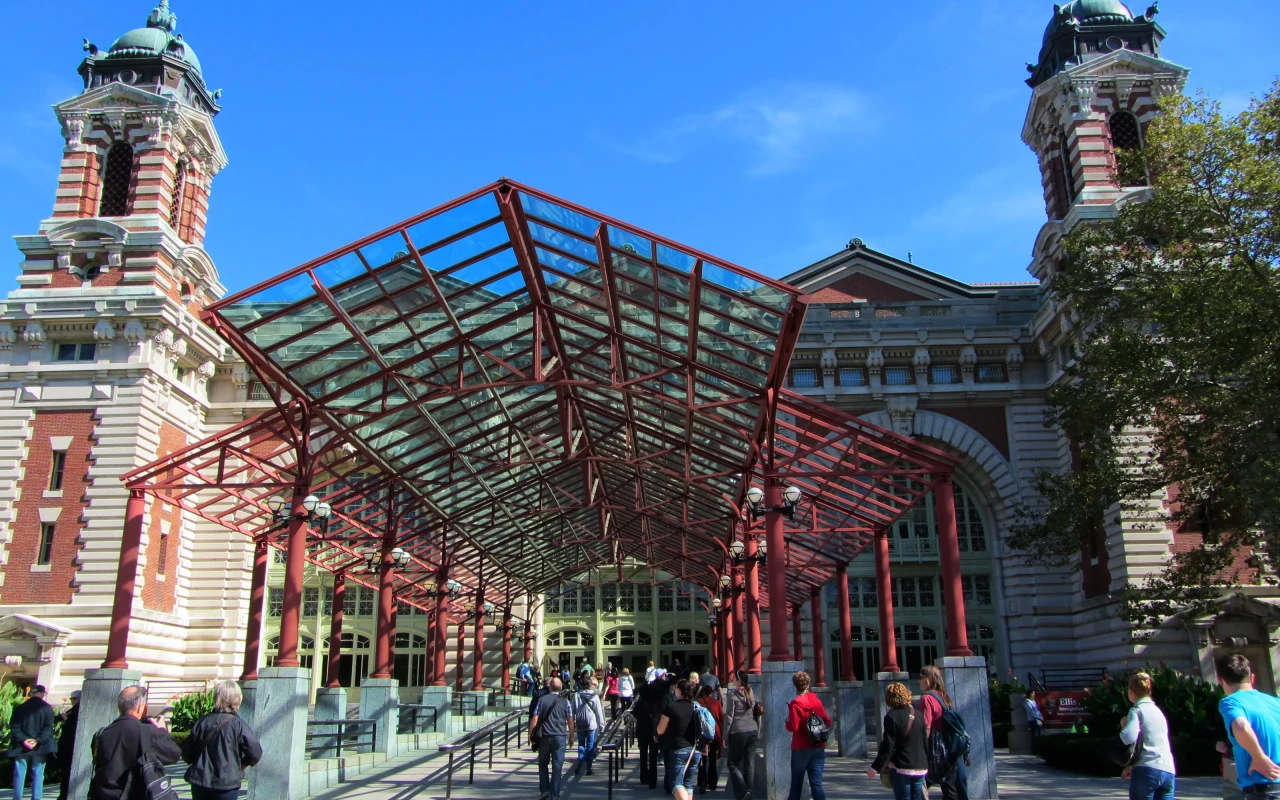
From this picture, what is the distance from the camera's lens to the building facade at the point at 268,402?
3397 centimetres

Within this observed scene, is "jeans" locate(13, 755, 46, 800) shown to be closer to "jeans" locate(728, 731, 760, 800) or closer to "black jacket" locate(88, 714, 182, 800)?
"black jacket" locate(88, 714, 182, 800)

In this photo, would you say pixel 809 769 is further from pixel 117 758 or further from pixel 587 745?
pixel 117 758

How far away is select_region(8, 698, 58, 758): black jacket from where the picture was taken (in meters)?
13.7

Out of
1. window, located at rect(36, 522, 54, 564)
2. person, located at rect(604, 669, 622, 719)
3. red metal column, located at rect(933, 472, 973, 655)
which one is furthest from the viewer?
window, located at rect(36, 522, 54, 564)

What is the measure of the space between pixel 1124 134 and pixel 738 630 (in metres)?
27.4

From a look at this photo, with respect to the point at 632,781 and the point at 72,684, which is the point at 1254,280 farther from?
the point at 72,684

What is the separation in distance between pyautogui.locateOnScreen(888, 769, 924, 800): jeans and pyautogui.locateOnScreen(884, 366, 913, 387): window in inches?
1304

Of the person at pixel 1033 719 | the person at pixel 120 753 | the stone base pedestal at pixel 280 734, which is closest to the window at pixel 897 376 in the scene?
the person at pixel 1033 719

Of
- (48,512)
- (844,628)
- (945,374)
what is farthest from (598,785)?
(945,374)

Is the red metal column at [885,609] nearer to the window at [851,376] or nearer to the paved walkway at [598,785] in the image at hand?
the paved walkway at [598,785]

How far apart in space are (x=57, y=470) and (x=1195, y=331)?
35.5 meters

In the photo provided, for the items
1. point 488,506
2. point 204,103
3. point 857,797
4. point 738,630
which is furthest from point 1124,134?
point 204,103

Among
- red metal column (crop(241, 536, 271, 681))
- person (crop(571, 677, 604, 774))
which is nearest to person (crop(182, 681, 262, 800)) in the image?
person (crop(571, 677, 604, 774))

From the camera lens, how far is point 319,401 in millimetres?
19281
